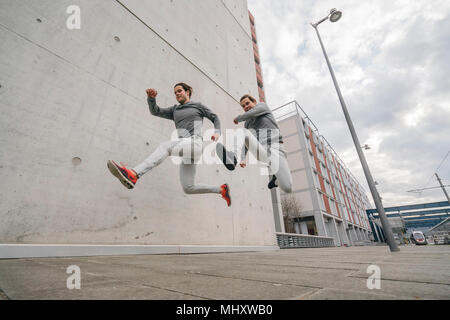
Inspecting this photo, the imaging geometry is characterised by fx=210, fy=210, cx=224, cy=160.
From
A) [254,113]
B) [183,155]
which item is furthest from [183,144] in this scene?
[254,113]

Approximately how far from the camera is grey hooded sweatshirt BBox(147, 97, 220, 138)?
292 cm

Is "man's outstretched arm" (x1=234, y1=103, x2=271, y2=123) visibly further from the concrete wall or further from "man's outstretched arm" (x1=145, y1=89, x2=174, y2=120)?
the concrete wall

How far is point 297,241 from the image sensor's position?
12047mm

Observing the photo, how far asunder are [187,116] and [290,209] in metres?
18.9

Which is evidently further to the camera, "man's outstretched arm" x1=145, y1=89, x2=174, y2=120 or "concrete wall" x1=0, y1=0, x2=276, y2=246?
"man's outstretched arm" x1=145, y1=89, x2=174, y2=120

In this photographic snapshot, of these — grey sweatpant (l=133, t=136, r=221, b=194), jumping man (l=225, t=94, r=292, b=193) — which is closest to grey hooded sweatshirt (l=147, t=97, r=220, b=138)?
grey sweatpant (l=133, t=136, r=221, b=194)

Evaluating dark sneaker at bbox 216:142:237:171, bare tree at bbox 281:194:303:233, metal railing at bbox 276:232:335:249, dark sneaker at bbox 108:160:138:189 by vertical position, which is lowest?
metal railing at bbox 276:232:335:249

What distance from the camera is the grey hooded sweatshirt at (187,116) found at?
292cm

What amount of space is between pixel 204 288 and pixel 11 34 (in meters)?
4.24

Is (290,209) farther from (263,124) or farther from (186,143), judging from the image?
(186,143)

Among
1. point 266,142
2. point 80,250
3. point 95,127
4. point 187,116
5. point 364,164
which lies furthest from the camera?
point 364,164

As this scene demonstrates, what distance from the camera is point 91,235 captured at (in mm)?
3100

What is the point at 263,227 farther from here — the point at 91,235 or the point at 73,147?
the point at 73,147
